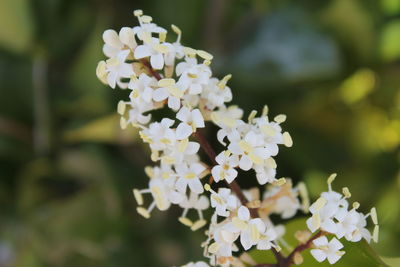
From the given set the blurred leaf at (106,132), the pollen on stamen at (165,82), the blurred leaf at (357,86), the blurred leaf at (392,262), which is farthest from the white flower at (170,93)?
the blurred leaf at (357,86)

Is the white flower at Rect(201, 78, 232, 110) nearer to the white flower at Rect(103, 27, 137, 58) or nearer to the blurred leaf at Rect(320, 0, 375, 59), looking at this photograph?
the white flower at Rect(103, 27, 137, 58)

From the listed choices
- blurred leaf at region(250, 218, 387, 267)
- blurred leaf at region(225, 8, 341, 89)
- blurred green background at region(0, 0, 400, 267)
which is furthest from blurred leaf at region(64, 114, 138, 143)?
blurred leaf at region(250, 218, 387, 267)

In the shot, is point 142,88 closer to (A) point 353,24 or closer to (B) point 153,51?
(B) point 153,51

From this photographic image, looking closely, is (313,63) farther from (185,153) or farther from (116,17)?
(185,153)

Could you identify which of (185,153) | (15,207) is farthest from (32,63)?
(185,153)

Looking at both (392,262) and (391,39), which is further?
(391,39)

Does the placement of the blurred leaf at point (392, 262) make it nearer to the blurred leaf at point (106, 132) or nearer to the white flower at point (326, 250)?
the white flower at point (326, 250)

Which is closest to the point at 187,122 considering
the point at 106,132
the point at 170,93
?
the point at 170,93
